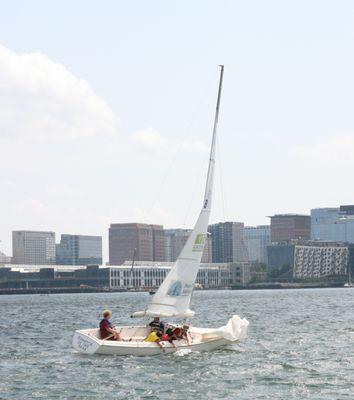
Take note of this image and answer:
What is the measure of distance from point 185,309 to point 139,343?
404 cm

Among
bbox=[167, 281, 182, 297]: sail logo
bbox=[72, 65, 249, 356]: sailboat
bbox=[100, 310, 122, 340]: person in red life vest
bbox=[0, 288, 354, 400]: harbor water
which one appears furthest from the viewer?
bbox=[167, 281, 182, 297]: sail logo

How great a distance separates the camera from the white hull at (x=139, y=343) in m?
47.2

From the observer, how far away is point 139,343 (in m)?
47.4

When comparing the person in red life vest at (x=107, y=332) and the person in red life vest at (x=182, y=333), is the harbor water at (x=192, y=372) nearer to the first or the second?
the person in red life vest at (x=182, y=333)

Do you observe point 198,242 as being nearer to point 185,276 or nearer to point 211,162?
point 185,276

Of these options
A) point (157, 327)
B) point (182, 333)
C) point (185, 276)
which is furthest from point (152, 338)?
point (185, 276)

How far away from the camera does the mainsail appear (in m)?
50.6

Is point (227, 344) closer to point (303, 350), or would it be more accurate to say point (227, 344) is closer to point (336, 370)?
point (303, 350)

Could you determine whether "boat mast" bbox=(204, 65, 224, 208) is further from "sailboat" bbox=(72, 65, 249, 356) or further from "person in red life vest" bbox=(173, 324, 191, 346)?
"person in red life vest" bbox=(173, 324, 191, 346)

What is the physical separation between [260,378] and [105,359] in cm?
845

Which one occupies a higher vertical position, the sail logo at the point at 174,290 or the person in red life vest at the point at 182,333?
the sail logo at the point at 174,290

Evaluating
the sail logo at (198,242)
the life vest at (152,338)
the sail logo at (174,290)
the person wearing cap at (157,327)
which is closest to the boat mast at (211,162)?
the sail logo at (198,242)

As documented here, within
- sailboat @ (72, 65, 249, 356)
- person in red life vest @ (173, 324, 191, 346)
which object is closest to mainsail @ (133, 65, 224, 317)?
sailboat @ (72, 65, 249, 356)

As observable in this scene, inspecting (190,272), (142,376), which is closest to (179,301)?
(190,272)
